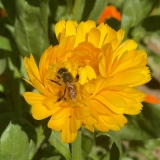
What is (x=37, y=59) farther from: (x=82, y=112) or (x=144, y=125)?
(x=82, y=112)

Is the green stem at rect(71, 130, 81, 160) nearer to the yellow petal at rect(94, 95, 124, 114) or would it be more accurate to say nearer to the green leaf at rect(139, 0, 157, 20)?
the yellow petal at rect(94, 95, 124, 114)

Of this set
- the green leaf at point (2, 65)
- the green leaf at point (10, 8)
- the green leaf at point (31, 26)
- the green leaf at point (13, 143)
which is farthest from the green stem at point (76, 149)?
the green leaf at point (10, 8)

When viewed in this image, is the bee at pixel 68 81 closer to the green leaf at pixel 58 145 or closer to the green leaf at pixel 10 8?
the green leaf at pixel 58 145

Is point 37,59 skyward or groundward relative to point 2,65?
skyward

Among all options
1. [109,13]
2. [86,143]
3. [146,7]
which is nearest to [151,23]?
[146,7]

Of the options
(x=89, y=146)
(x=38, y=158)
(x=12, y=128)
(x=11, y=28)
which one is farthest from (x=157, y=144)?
(x=11, y=28)

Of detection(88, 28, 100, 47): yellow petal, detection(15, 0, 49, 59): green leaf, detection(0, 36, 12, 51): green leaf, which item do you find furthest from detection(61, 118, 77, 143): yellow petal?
detection(0, 36, 12, 51): green leaf
